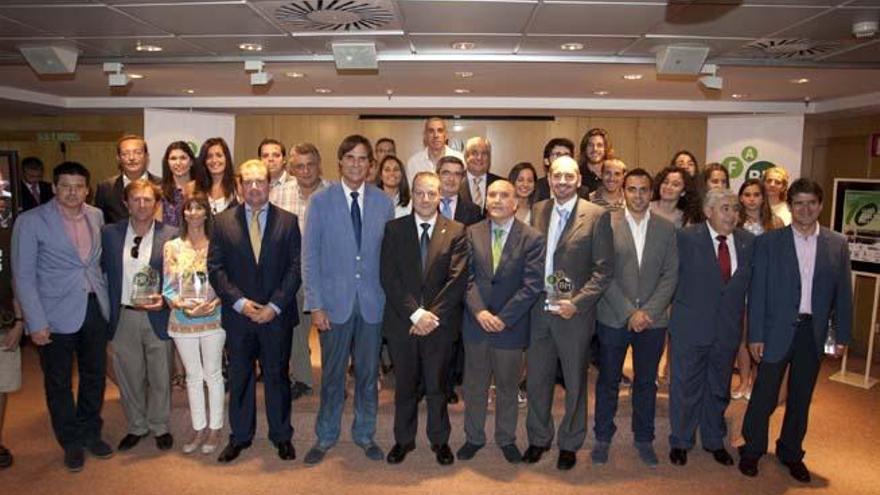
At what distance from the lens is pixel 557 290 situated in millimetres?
3512

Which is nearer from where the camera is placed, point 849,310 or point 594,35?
point 849,310

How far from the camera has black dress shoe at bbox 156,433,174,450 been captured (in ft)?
12.8

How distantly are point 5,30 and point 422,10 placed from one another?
314 centimetres

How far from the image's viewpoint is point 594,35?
14.9 ft

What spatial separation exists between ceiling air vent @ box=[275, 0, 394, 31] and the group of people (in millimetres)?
959

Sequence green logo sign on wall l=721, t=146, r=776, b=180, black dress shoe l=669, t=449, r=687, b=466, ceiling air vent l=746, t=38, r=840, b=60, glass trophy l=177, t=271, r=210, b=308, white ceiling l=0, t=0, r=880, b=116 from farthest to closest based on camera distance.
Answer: green logo sign on wall l=721, t=146, r=776, b=180, ceiling air vent l=746, t=38, r=840, b=60, white ceiling l=0, t=0, r=880, b=116, black dress shoe l=669, t=449, r=687, b=466, glass trophy l=177, t=271, r=210, b=308

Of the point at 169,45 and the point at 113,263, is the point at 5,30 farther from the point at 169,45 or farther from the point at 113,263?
the point at 113,263

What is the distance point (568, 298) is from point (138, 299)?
2512 mm

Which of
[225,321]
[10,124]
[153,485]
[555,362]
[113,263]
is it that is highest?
[10,124]

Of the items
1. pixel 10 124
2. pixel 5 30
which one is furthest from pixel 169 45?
pixel 10 124

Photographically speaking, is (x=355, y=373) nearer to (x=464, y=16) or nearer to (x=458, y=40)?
(x=464, y=16)

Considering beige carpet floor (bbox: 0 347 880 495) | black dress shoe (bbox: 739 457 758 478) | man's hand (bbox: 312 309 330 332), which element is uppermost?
man's hand (bbox: 312 309 330 332)

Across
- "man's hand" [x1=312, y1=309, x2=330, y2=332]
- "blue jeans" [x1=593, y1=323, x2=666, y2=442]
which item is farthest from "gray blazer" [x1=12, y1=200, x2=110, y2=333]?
"blue jeans" [x1=593, y1=323, x2=666, y2=442]

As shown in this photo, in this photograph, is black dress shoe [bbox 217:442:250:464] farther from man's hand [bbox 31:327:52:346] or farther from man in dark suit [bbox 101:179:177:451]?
man's hand [bbox 31:327:52:346]
